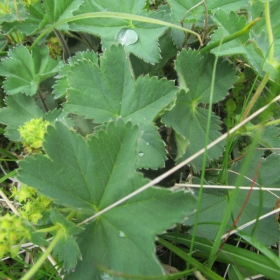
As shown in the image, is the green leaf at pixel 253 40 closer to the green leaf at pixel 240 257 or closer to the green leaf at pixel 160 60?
the green leaf at pixel 160 60

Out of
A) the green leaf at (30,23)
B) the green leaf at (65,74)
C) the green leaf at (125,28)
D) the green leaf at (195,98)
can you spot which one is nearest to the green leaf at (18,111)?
the green leaf at (65,74)

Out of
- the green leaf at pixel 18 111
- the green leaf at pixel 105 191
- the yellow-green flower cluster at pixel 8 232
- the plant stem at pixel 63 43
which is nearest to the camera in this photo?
the yellow-green flower cluster at pixel 8 232

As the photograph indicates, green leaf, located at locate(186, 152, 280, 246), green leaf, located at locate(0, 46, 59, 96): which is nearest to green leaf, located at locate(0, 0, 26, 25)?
green leaf, located at locate(0, 46, 59, 96)

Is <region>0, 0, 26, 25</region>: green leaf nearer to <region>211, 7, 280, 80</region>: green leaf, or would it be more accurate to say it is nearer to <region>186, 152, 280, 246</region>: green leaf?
<region>211, 7, 280, 80</region>: green leaf

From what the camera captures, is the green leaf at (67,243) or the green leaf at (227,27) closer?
the green leaf at (67,243)

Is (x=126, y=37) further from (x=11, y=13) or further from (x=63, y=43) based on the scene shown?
(x=11, y=13)

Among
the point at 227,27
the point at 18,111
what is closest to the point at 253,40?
the point at 227,27

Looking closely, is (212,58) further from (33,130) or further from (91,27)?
(33,130)
